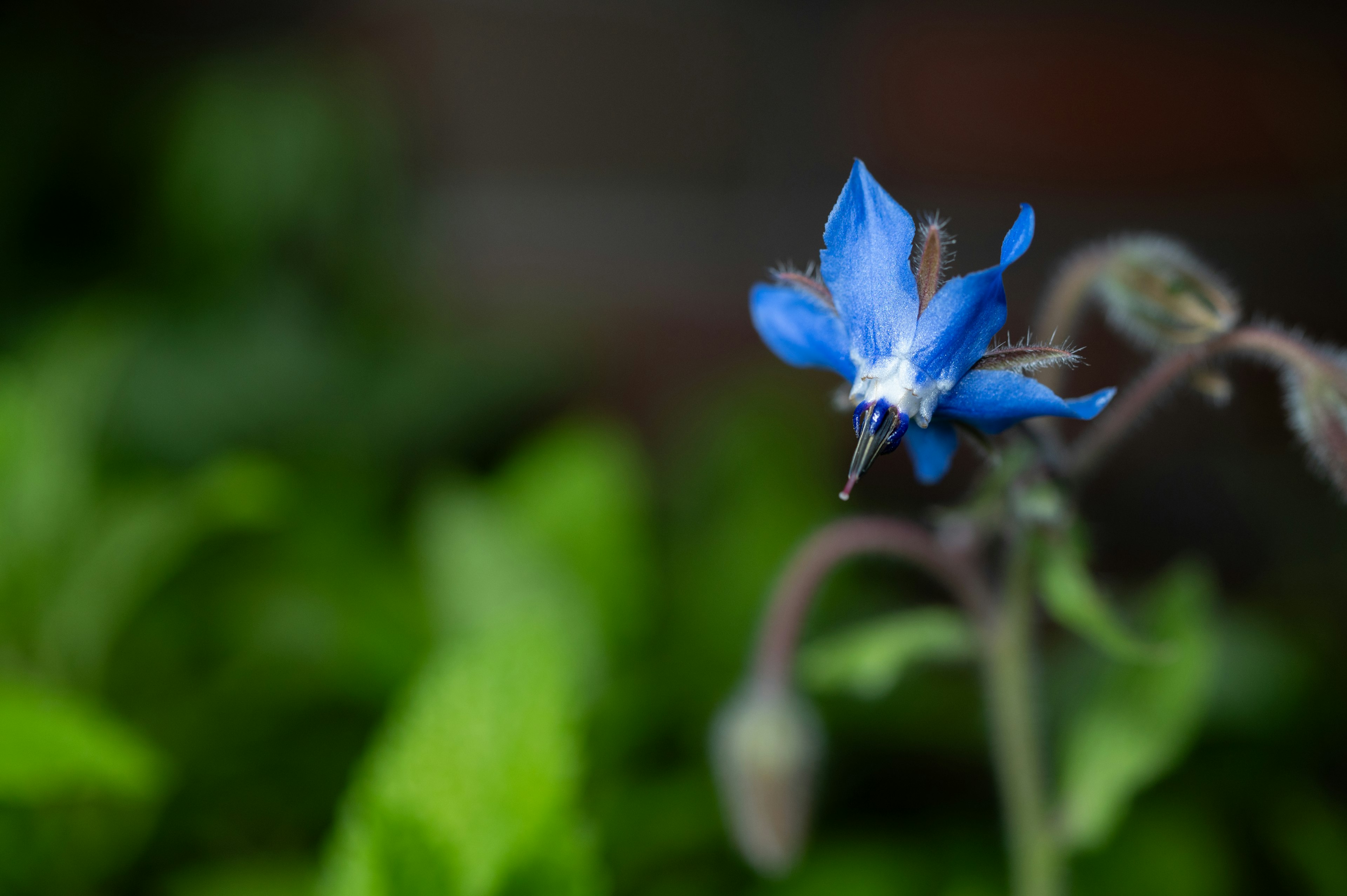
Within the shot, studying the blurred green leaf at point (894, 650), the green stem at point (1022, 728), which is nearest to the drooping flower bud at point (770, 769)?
the blurred green leaf at point (894, 650)

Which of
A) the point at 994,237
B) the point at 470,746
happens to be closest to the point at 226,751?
the point at 470,746

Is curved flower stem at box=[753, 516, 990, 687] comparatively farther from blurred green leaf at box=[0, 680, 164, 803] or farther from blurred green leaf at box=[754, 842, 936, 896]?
blurred green leaf at box=[0, 680, 164, 803]

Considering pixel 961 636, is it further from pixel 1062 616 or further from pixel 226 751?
pixel 226 751

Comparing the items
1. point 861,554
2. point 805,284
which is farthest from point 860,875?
point 805,284

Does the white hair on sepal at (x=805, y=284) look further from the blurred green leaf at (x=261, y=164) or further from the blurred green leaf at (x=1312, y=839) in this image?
the blurred green leaf at (x=261, y=164)

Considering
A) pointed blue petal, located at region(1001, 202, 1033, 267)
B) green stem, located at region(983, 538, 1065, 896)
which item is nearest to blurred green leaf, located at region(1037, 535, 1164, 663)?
green stem, located at region(983, 538, 1065, 896)
